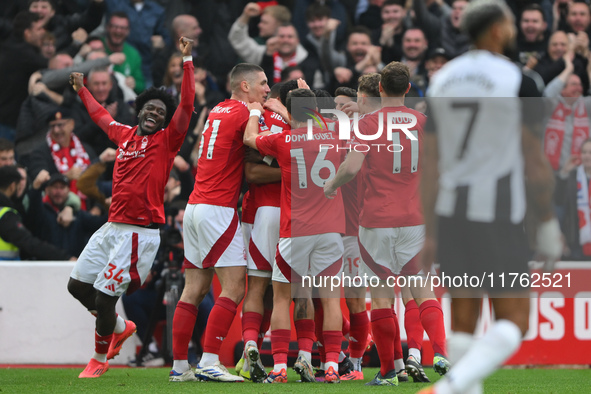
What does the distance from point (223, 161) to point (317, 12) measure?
6330 millimetres

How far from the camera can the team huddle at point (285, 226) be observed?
7.22 metres

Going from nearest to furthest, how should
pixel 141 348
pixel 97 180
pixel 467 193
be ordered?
pixel 467 193, pixel 141 348, pixel 97 180

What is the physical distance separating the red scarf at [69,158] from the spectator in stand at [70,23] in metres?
2.13

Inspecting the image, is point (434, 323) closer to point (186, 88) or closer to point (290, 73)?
point (186, 88)

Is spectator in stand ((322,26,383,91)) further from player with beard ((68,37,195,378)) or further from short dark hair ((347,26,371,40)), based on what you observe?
player with beard ((68,37,195,378))

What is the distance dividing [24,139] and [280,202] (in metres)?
5.83

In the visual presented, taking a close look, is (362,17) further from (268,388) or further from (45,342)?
(268,388)

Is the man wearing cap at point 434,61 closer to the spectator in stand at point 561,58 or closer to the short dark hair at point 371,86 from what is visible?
the spectator in stand at point 561,58

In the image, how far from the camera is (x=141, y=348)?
389 inches

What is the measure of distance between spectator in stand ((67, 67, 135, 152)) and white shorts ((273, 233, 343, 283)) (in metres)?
5.35

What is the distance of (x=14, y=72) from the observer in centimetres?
1282

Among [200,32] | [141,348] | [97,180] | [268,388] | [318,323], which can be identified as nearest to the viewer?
[268,388]

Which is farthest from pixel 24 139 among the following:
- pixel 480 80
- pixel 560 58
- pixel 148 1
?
pixel 480 80

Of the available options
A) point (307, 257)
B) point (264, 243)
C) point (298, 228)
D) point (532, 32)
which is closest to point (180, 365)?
point (264, 243)
